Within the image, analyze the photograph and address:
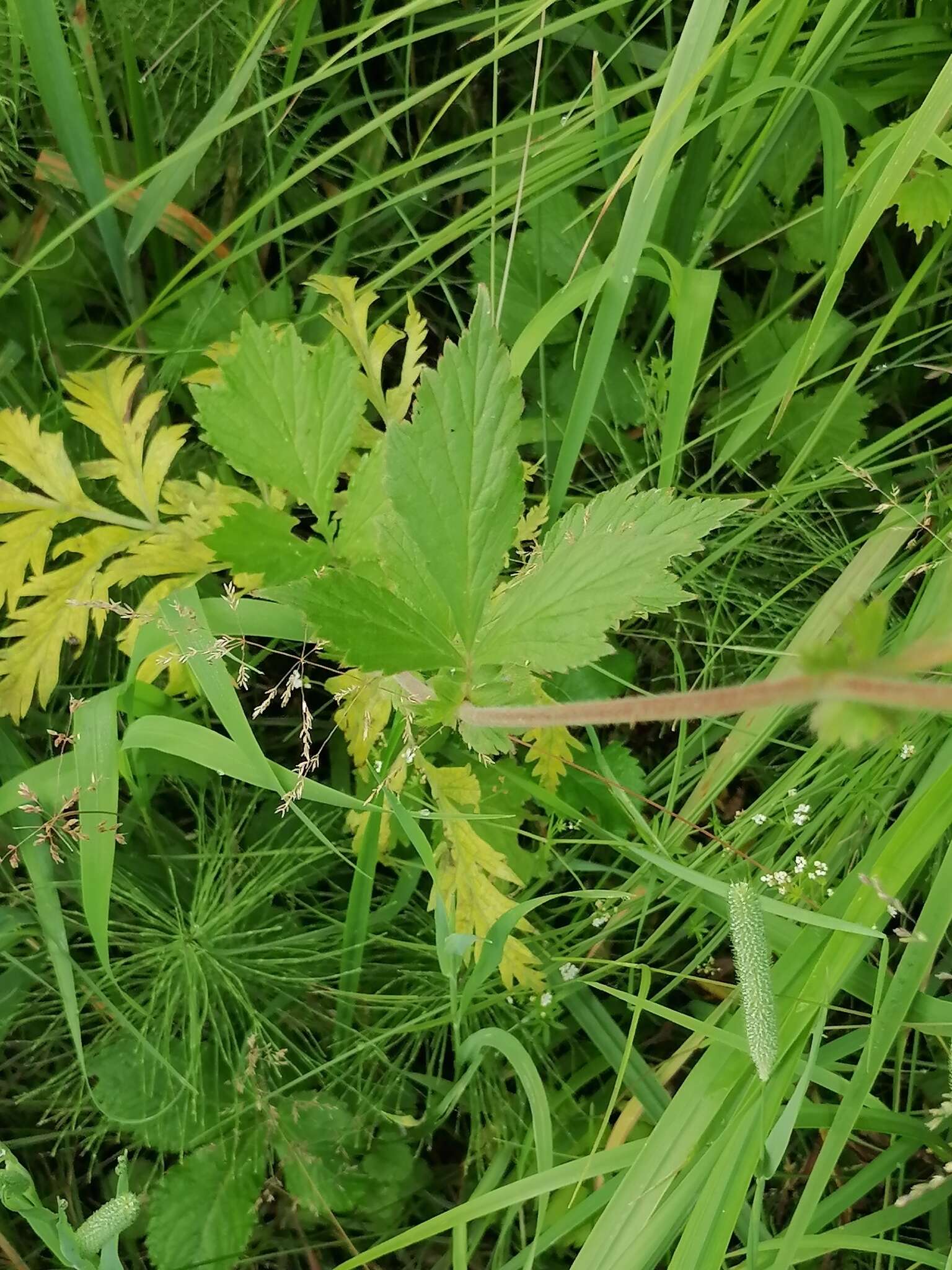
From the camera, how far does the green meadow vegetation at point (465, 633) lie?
1.05 m

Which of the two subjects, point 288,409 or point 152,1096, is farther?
point 152,1096

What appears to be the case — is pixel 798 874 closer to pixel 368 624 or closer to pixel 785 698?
pixel 368 624

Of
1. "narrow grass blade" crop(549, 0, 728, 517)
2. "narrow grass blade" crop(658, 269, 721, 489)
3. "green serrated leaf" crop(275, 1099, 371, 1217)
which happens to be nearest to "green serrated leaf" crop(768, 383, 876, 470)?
"narrow grass blade" crop(658, 269, 721, 489)

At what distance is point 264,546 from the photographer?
107 cm

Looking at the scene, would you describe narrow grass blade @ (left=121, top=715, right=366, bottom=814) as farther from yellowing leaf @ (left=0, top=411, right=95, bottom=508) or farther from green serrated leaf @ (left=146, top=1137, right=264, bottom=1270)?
green serrated leaf @ (left=146, top=1137, right=264, bottom=1270)

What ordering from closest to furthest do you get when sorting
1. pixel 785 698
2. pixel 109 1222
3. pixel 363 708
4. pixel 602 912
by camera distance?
pixel 785 698 → pixel 109 1222 → pixel 363 708 → pixel 602 912

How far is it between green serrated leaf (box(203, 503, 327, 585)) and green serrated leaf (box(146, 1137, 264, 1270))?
0.79 metres

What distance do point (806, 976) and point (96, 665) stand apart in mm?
1075

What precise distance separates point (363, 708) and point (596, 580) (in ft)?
1.36

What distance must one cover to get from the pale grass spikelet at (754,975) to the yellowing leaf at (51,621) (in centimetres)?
82

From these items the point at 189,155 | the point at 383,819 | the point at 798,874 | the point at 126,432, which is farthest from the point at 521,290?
the point at 798,874

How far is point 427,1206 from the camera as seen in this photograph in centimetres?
141

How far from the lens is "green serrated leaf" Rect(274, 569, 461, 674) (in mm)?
886

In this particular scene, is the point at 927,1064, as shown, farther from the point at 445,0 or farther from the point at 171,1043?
the point at 445,0
